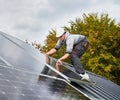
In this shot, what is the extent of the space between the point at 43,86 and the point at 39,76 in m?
0.76

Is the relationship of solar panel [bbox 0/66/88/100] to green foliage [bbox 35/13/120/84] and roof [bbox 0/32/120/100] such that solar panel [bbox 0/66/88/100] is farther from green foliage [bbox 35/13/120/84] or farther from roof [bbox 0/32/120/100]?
green foliage [bbox 35/13/120/84]

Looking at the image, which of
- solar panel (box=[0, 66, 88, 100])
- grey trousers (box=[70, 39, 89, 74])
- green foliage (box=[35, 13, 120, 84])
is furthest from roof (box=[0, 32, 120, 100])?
green foliage (box=[35, 13, 120, 84])

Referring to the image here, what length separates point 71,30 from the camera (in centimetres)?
5038

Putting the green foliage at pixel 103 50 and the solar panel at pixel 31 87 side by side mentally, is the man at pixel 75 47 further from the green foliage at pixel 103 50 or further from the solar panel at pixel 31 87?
the green foliage at pixel 103 50

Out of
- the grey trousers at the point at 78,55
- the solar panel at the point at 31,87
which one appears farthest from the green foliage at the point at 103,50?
the solar panel at the point at 31,87

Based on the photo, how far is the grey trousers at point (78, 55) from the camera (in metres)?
9.59

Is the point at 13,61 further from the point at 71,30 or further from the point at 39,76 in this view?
the point at 71,30

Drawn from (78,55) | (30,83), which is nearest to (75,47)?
(78,55)

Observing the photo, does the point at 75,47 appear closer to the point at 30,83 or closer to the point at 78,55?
the point at 78,55

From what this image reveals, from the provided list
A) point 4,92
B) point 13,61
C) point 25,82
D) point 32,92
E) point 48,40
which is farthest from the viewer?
point 48,40

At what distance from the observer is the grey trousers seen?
9586mm

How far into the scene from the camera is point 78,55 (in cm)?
983

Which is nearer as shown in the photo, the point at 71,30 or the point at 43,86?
the point at 43,86

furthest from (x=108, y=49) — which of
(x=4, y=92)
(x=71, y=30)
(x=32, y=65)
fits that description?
(x=4, y=92)
